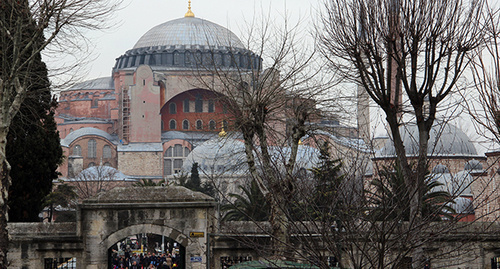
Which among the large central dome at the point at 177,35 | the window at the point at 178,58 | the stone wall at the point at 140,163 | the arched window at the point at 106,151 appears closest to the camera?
the stone wall at the point at 140,163

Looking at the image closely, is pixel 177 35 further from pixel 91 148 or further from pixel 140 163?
pixel 140 163

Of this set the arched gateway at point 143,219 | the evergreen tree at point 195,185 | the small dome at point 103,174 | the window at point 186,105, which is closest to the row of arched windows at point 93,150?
the small dome at point 103,174

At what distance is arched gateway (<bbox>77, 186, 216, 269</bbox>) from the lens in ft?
42.2

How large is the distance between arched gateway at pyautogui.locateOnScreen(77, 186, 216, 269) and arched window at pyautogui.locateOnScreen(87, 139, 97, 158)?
234 feet

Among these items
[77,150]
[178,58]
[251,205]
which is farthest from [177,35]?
[251,205]

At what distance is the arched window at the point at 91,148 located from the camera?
83188mm

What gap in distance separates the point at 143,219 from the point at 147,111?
7062 cm

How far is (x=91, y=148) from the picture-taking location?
83.5m

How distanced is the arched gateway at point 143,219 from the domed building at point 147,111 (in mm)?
62508

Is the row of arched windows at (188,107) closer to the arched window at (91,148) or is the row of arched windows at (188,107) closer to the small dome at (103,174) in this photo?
the arched window at (91,148)

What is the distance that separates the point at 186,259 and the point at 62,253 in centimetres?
187

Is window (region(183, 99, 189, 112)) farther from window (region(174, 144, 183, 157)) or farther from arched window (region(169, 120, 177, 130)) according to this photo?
window (region(174, 144, 183, 157))

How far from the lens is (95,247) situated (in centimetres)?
1285

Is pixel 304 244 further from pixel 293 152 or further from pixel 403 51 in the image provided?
pixel 293 152
